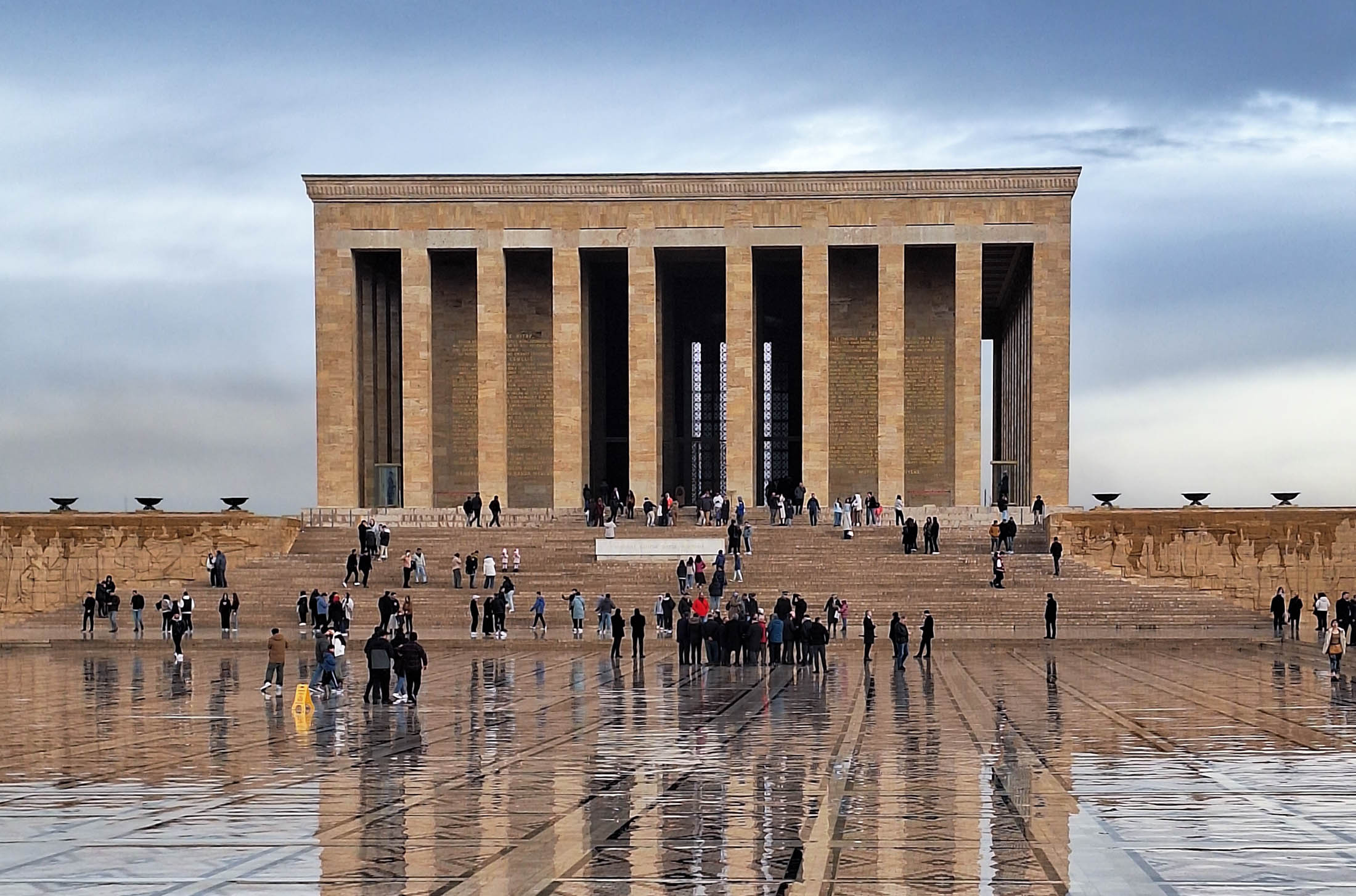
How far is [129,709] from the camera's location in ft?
59.4

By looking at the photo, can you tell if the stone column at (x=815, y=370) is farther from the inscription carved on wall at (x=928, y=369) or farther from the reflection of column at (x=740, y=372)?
the inscription carved on wall at (x=928, y=369)

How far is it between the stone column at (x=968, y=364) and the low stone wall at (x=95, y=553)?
18.5 metres

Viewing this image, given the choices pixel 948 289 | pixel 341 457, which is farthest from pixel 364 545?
pixel 948 289

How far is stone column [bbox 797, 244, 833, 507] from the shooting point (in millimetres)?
45219

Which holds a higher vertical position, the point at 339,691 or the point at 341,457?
the point at 341,457

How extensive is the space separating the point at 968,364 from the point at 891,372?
2.01m

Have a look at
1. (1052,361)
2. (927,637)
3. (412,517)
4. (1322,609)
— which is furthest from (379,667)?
(1052,361)

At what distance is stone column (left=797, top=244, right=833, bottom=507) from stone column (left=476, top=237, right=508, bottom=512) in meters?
7.95

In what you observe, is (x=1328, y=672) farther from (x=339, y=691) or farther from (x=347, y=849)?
(x=347, y=849)

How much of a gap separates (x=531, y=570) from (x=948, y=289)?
17362mm

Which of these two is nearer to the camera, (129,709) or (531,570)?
(129,709)

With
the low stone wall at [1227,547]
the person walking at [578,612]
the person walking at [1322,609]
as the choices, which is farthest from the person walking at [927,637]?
the low stone wall at [1227,547]

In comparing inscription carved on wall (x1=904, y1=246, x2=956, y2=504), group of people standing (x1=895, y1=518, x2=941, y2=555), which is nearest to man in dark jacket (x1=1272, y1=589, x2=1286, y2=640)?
group of people standing (x1=895, y1=518, x2=941, y2=555)

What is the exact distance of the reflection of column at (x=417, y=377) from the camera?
4544cm
